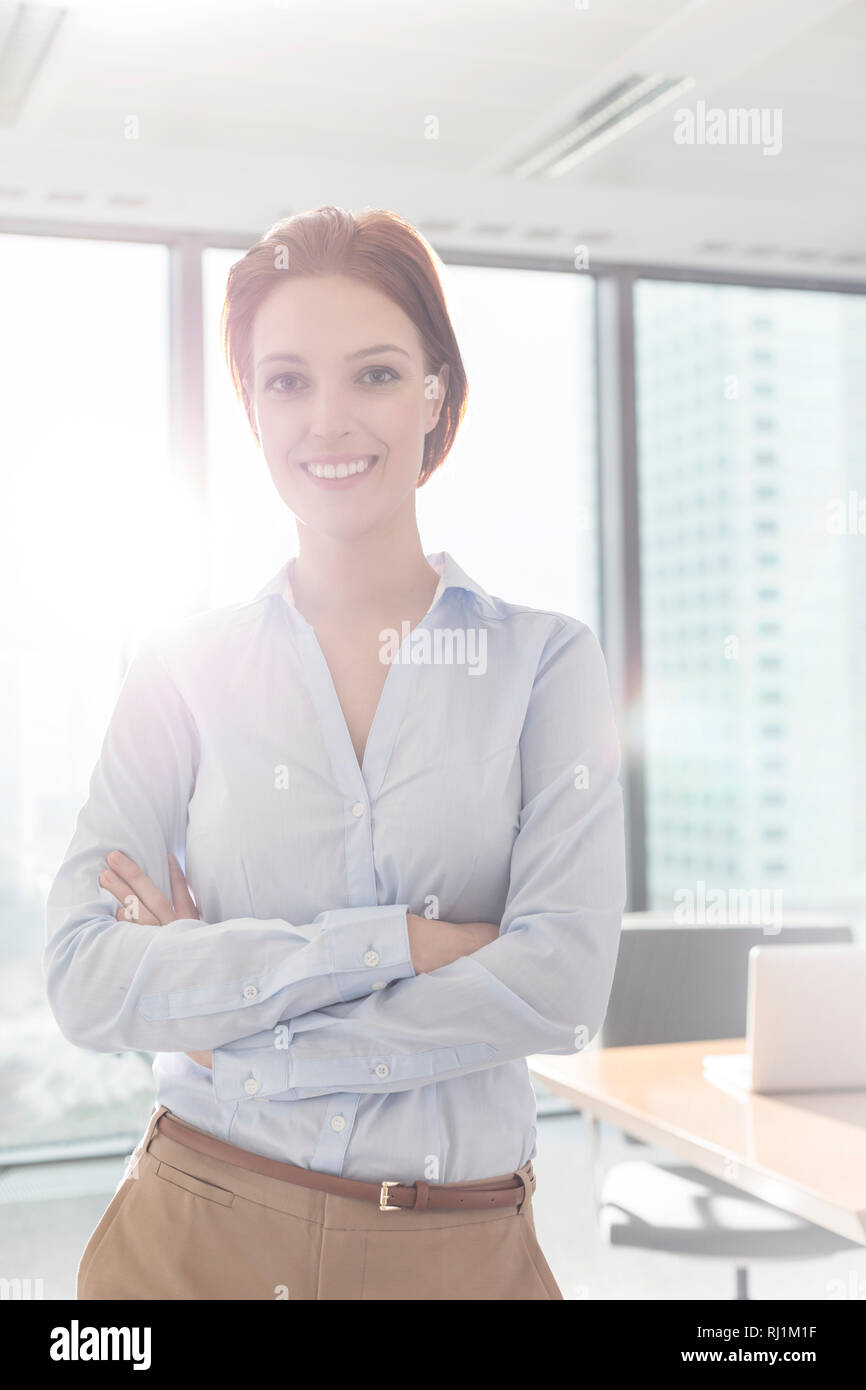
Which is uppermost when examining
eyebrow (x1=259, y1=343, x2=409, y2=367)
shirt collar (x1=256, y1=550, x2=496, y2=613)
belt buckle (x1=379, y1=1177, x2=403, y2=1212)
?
eyebrow (x1=259, y1=343, x2=409, y2=367)

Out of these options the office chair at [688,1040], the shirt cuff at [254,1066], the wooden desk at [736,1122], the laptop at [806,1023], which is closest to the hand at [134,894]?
the shirt cuff at [254,1066]

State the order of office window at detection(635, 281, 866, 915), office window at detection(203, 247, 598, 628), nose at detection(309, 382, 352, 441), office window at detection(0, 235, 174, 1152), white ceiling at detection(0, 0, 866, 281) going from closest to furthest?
nose at detection(309, 382, 352, 441) < white ceiling at detection(0, 0, 866, 281) < office window at detection(0, 235, 174, 1152) < office window at detection(203, 247, 598, 628) < office window at detection(635, 281, 866, 915)

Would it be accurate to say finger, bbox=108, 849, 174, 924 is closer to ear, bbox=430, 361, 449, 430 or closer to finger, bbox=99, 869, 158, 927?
finger, bbox=99, 869, 158, 927

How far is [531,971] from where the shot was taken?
1.26 m

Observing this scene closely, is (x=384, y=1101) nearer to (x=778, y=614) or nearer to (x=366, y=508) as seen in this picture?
(x=366, y=508)

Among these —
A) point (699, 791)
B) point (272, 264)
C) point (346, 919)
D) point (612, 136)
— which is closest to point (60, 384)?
point (612, 136)

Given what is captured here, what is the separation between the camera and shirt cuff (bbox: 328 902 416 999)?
1.23 metres

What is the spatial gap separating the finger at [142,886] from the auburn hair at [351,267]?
20.8 inches

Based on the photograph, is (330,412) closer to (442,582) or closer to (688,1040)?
(442,582)

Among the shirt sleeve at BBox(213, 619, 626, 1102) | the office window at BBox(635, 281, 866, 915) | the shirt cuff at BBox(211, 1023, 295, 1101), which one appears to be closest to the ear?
the shirt sleeve at BBox(213, 619, 626, 1102)

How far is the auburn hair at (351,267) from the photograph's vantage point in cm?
131

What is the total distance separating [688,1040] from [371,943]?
1946 mm

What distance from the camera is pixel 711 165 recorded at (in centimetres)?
373

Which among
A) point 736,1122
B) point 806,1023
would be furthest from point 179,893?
point 806,1023
